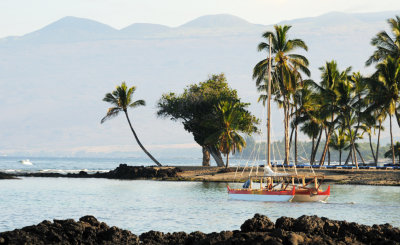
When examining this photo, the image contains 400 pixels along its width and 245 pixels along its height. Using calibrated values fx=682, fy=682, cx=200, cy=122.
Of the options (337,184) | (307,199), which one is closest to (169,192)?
(307,199)

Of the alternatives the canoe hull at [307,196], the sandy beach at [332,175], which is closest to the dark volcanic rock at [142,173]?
the sandy beach at [332,175]

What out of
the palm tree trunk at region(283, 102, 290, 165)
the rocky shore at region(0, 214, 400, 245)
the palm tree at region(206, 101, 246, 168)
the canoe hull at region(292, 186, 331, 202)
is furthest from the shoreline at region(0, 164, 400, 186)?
the rocky shore at region(0, 214, 400, 245)

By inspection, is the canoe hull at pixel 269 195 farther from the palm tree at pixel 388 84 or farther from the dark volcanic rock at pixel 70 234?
the palm tree at pixel 388 84

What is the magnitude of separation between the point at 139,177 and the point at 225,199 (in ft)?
97.9

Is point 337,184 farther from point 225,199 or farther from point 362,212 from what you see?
point 362,212

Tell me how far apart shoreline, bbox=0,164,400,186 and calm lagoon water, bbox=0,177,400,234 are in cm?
355

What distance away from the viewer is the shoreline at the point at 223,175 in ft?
208

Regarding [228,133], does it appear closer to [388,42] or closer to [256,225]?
[388,42]

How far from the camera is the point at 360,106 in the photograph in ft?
250

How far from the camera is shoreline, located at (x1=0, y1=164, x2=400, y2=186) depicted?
208ft

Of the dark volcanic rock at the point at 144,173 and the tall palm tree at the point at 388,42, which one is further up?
the tall palm tree at the point at 388,42

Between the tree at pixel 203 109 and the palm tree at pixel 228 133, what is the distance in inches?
142

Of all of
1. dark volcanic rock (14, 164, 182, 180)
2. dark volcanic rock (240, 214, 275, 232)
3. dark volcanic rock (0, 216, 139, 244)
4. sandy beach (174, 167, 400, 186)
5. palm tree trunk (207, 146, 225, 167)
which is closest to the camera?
dark volcanic rock (0, 216, 139, 244)

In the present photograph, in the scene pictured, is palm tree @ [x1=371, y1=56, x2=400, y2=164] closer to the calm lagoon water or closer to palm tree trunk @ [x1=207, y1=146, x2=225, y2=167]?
the calm lagoon water
